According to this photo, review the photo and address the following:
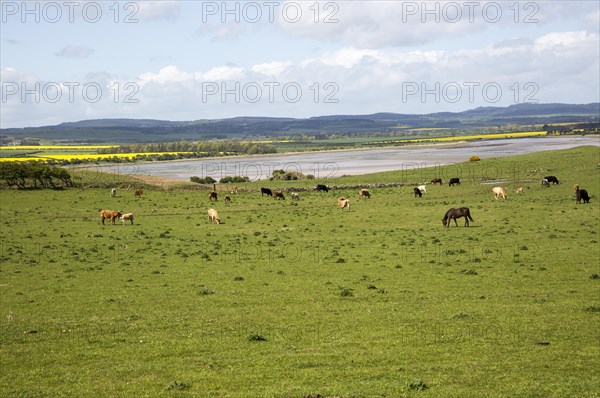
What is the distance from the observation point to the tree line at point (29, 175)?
201ft

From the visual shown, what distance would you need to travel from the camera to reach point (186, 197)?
195 ft

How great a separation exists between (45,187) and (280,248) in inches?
1489

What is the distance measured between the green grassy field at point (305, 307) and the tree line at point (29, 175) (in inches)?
782

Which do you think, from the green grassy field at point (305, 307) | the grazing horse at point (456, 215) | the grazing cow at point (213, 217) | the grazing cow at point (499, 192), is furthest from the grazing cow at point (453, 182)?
the grazing cow at point (213, 217)

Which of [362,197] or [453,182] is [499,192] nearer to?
[362,197]

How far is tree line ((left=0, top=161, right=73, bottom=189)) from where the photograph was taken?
6112 centimetres

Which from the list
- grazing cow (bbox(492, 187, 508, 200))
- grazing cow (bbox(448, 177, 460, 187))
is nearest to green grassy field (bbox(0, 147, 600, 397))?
grazing cow (bbox(492, 187, 508, 200))

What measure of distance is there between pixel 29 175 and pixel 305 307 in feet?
160

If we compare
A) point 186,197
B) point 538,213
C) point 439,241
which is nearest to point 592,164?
point 538,213

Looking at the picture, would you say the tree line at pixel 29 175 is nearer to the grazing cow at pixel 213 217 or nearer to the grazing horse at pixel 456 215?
the grazing cow at pixel 213 217

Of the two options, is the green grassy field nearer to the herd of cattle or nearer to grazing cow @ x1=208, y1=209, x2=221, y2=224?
grazing cow @ x1=208, y1=209, x2=221, y2=224

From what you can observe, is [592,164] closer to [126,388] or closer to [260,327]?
[260,327]

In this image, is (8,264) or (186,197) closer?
(8,264)

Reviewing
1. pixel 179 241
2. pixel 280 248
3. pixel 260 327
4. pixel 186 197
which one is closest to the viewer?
pixel 260 327
